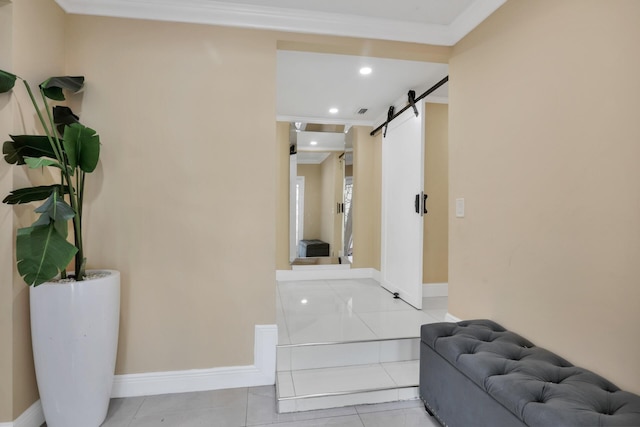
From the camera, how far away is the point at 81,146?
167 centimetres

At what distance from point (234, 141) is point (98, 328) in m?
1.33

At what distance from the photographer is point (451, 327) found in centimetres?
186

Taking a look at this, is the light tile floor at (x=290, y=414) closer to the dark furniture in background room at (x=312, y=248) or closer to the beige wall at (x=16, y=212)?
the beige wall at (x=16, y=212)

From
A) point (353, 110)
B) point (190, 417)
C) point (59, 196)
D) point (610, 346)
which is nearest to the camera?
point (610, 346)

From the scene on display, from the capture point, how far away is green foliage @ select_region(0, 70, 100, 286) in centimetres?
140

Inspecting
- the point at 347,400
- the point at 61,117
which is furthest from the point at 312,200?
the point at 61,117

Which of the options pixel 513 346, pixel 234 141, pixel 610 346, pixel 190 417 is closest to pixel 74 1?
pixel 234 141

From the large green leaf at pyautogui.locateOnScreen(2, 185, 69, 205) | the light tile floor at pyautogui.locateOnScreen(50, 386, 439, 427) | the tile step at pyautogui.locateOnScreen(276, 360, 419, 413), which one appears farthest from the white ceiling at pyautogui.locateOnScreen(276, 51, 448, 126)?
the light tile floor at pyautogui.locateOnScreen(50, 386, 439, 427)

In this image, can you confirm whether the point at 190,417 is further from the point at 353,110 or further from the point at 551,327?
the point at 353,110

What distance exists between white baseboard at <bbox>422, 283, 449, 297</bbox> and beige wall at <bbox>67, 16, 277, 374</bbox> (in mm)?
2217

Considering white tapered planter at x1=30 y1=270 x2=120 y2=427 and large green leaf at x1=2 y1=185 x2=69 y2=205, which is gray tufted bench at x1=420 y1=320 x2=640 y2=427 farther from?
large green leaf at x1=2 y1=185 x2=69 y2=205

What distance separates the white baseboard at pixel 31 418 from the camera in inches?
63.0

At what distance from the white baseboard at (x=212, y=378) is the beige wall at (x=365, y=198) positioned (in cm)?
253

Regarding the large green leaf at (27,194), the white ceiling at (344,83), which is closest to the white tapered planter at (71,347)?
the large green leaf at (27,194)
